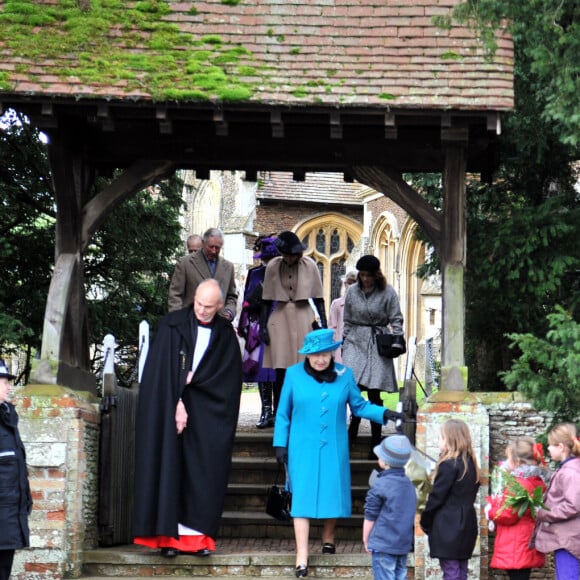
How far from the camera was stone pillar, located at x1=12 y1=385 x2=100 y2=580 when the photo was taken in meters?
10.1

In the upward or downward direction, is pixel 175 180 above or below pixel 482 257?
above

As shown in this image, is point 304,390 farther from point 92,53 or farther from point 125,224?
point 125,224

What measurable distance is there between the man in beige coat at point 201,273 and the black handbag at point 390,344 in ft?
4.79

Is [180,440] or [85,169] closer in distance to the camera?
[180,440]

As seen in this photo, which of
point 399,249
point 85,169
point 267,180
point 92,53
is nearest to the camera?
point 92,53

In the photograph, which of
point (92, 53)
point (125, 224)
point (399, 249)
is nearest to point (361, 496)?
point (92, 53)

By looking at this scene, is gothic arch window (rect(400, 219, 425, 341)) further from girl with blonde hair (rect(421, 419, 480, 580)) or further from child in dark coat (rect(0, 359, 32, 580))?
child in dark coat (rect(0, 359, 32, 580))

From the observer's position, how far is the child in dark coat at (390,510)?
8.44 metres

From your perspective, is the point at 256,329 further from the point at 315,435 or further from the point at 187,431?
the point at 315,435

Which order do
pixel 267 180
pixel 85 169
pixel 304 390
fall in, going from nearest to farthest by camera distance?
pixel 304 390, pixel 85 169, pixel 267 180

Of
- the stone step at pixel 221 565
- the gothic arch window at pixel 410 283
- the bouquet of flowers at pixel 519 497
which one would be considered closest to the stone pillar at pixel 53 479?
the stone step at pixel 221 565

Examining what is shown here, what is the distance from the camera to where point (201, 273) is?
12.2m

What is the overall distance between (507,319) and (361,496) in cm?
240

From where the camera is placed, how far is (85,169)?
1127 centimetres
